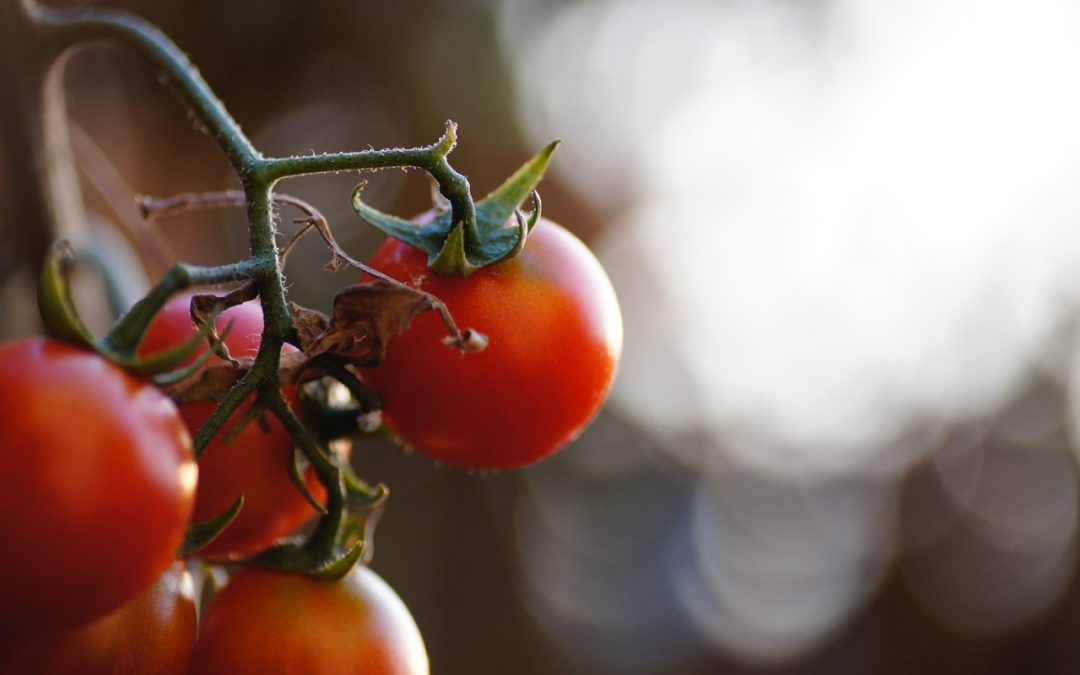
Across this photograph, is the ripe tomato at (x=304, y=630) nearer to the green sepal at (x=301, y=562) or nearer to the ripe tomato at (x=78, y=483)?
the green sepal at (x=301, y=562)

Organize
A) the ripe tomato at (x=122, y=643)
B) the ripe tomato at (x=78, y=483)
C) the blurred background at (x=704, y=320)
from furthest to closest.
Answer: the blurred background at (x=704, y=320), the ripe tomato at (x=122, y=643), the ripe tomato at (x=78, y=483)

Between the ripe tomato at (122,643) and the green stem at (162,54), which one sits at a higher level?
the green stem at (162,54)

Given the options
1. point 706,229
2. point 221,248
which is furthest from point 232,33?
point 706,229

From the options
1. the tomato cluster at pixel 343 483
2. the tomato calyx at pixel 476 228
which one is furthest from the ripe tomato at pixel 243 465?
the tomato calyx at pixel 476 228

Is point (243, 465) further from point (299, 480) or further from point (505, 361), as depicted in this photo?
point (505, 361)

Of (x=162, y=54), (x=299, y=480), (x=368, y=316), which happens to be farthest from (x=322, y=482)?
(x=162, y=54)

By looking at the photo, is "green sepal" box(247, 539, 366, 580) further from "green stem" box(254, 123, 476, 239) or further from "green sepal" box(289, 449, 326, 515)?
"green stem" box(254, 123, 476, 239)

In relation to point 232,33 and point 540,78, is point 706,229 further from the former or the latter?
point 232,33
